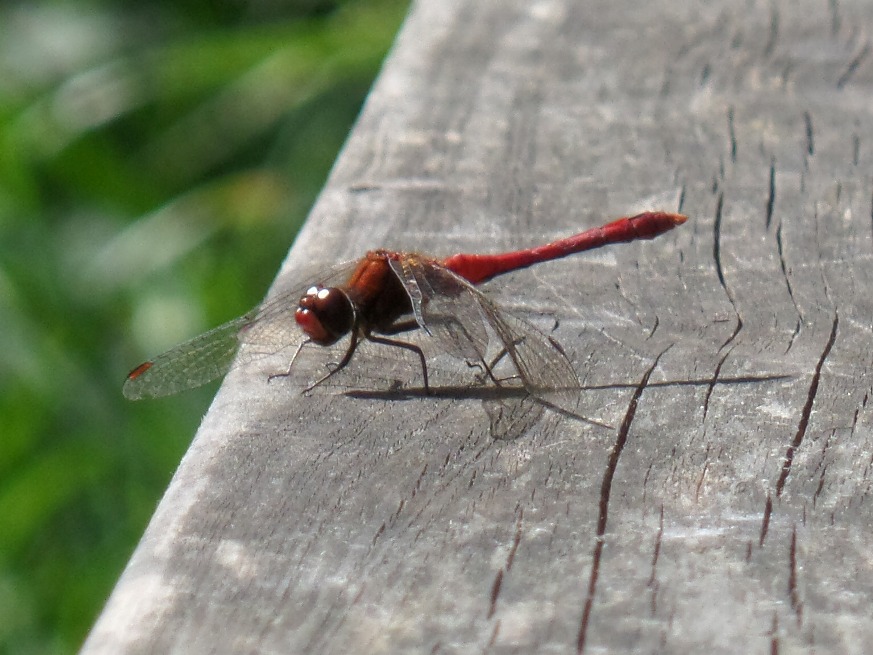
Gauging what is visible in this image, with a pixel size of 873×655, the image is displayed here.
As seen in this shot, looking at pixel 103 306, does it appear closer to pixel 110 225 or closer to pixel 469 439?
pixel 110 225

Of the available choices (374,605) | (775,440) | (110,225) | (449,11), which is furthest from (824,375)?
(110,225)

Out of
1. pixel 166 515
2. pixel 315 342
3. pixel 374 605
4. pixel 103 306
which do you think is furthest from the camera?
pixel 103 306

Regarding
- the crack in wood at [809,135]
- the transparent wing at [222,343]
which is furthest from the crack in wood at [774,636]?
the crack in wood at [809,135]

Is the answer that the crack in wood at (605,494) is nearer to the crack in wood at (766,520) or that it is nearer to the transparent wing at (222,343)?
the crack in wood at (766,520)

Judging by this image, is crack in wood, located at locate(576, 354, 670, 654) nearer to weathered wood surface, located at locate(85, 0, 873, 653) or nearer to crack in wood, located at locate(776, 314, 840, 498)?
weathered wood surface, located at locate(85, 0, 873, 653)

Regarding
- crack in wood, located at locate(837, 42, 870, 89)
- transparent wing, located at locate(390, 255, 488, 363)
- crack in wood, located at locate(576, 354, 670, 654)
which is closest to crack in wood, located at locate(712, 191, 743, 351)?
crack in wood, located at locate(576, 354, 670, 654)

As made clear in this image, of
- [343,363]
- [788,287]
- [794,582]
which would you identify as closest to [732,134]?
[788,287]
